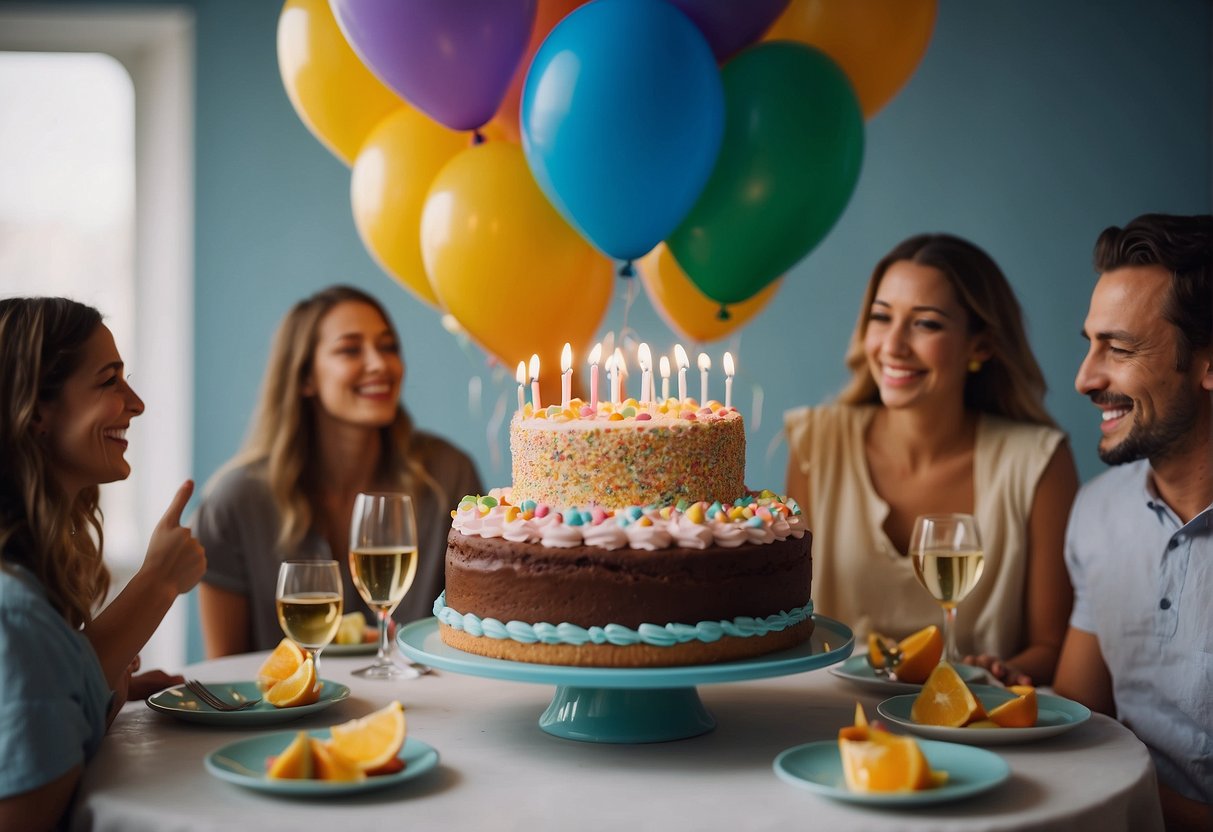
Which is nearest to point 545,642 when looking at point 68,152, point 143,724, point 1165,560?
point 143,724

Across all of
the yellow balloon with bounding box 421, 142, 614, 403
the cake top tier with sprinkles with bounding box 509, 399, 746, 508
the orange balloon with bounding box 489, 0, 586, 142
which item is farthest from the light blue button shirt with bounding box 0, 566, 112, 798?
the orange balloon with bounding box 489, 0, 586, 142

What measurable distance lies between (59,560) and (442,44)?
1.20m

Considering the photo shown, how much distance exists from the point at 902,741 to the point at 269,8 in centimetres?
437

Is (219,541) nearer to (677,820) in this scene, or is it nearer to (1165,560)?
(677,820)

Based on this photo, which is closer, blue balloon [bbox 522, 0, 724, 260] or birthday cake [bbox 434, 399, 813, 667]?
birthday cake [bbox 434, 399, 813, 667]

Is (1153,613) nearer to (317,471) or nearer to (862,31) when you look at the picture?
(862,31)

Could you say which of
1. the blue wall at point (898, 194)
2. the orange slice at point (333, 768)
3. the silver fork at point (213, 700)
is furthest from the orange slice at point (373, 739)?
the blue wall at point (898, 194)

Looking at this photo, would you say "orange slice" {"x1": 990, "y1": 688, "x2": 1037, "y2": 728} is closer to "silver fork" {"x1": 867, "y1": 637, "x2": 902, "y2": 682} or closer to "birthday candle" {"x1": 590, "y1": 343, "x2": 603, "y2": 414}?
"silver fork" {"x1": 867, "y1": 637, "x2": 902, "y2": 682}

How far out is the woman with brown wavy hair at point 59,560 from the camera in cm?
163

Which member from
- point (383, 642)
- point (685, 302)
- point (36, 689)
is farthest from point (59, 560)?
point (685, 302)

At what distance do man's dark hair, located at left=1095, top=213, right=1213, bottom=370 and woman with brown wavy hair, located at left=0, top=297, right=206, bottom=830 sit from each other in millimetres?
1941

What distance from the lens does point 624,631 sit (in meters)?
1.86

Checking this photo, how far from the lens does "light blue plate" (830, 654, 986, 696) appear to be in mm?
2230

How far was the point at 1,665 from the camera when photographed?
162cm
